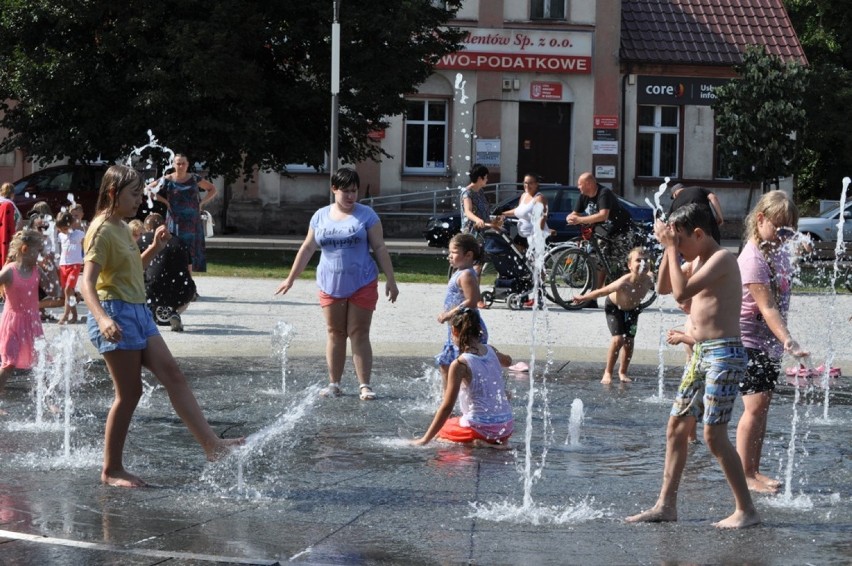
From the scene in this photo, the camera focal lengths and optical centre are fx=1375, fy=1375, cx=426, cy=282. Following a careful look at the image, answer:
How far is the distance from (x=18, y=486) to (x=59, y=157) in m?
20.4

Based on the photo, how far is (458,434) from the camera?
8.70 meters

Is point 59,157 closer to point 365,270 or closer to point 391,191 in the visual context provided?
point 391,191

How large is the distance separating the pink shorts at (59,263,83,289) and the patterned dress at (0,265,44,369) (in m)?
5.90

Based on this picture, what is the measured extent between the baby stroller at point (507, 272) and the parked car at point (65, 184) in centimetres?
1592

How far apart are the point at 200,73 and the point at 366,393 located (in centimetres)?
1543

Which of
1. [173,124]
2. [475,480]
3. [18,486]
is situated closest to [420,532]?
[475,480]

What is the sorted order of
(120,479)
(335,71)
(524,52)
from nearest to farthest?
(120,479) < (335,71) < (524,52)

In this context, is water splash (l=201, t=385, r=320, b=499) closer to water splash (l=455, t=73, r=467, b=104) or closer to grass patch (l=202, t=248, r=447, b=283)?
grass patch (l=202, t=248, r=447, b=283)

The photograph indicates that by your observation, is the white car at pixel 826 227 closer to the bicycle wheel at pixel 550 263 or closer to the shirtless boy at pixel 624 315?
the bicycle wheel at pixel 550 263

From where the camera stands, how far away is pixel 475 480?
7.60 m

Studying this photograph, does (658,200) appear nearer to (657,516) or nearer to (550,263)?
(550,263)

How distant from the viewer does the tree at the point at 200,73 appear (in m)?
25.2

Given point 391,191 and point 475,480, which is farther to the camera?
point 391,191

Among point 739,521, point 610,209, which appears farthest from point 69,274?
point 739,521
